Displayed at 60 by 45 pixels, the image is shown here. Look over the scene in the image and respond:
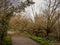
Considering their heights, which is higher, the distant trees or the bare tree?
the distant trees

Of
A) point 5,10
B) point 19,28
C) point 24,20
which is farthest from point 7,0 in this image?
point 24,20

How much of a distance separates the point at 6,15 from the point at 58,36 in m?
19.4

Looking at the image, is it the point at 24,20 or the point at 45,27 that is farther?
the point at 24,20

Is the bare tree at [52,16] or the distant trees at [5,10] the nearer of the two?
the distant trees at [5,10]

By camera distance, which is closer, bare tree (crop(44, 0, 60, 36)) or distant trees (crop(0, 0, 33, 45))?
distant trees (crop(0, 0, 33, 45))

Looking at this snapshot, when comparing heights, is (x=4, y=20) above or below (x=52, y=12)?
above

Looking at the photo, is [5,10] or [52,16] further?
[52,16]

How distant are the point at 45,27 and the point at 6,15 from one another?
19.7 m

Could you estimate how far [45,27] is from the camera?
1315 inches

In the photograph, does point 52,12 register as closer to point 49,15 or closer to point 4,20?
point 49,15

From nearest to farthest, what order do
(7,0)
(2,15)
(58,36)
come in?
(2,15) → (7,0) → (58,36)

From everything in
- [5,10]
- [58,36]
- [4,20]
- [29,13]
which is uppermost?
[5,10]

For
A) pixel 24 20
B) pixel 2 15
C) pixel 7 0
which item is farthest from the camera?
pixel 24 20

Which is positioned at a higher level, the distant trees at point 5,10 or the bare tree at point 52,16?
the distant trees at point 5,10
